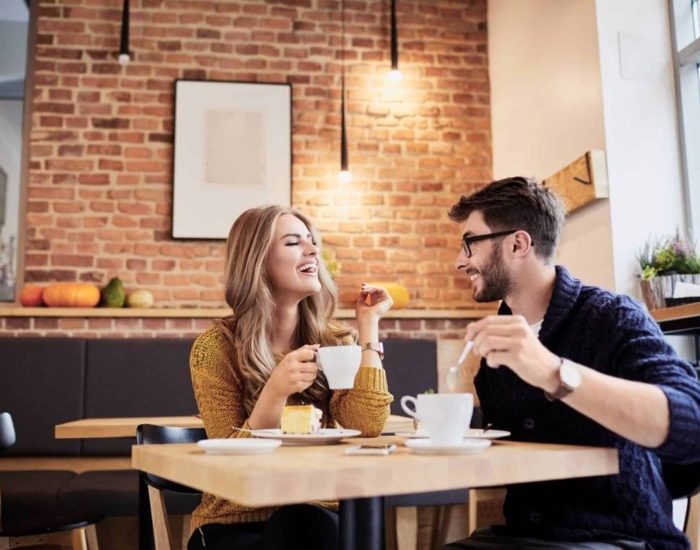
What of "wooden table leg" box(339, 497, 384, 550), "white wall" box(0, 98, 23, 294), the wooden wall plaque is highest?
"white wall" box(0, 98, 23, 294)

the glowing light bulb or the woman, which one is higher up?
the glowing light bulb

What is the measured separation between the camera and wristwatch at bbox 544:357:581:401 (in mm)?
1111

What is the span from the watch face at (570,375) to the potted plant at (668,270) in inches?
82.0

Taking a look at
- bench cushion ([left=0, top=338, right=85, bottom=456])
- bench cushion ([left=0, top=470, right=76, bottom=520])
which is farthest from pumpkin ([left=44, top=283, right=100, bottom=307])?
bench cushion ([left=0, top=470, right=76, bottom=520])

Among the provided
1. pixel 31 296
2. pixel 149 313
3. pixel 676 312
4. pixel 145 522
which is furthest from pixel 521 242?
pixel 31 296

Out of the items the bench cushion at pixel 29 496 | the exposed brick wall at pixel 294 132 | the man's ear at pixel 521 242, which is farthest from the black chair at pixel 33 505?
the man's ear at pixel 521 242

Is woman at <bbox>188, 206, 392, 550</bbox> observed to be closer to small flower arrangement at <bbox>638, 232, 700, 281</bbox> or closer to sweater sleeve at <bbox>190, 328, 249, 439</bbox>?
sweater sleeve at <bbox>190, 328, 249, 439</bbox>

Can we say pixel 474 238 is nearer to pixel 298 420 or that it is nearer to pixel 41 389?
pixel 298 420

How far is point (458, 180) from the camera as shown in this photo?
15.9ft

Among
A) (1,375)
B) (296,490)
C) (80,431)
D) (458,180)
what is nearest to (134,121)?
(1,375)

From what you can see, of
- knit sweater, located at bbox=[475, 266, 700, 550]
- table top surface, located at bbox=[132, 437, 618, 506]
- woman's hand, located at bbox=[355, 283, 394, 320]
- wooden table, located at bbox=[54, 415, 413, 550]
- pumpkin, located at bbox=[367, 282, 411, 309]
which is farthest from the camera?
pumpkin, located at bbox=[367, 282, 411, 309]

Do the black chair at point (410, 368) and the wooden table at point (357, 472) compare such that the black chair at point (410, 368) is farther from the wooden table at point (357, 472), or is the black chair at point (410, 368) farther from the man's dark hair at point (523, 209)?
the wooden table at point (357, 472)

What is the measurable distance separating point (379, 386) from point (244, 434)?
41 cm

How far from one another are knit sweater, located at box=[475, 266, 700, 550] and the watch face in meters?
0.16
